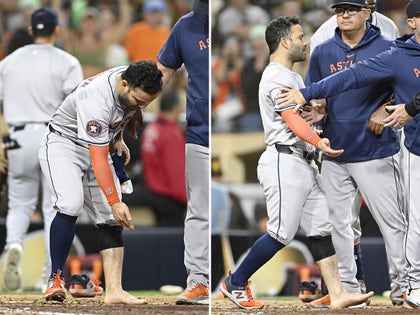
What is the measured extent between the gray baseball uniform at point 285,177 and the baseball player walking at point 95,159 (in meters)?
0.63

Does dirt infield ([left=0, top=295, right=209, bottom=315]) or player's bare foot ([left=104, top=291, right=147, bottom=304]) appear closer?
dirt infield ([left=0, top=295, right=209, bottom=315])

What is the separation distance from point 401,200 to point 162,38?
413cm

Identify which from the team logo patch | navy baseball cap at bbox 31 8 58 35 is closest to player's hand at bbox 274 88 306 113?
the team logo patch

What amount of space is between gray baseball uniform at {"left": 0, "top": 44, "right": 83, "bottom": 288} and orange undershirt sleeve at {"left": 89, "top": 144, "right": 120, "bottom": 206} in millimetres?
1865

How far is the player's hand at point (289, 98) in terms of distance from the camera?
5.20 m

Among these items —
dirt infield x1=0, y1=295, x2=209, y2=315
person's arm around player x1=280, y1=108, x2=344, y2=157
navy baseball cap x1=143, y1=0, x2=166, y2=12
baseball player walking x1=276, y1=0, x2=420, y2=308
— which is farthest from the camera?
navy baseball cap x1=143, y1=0, x2=166, y2=12

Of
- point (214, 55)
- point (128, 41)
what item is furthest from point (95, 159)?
point (214, 55)

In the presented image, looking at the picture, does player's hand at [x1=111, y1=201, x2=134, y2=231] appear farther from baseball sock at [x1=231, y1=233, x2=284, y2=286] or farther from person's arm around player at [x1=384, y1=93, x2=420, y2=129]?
person's arm around player at [x1=384, y1=93, x2=420, y2=129]

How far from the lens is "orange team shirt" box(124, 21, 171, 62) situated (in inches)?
374

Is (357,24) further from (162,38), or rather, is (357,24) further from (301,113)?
(162,38)

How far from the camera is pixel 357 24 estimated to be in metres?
5.62

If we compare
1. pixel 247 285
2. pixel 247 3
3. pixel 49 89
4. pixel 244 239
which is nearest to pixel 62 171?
pixel 247 285

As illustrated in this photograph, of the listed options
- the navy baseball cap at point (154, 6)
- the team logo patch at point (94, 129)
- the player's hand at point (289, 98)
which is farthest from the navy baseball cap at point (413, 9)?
the navy baseball cap at point (154, 6)

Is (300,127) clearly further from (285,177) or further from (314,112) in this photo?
(314,112)
